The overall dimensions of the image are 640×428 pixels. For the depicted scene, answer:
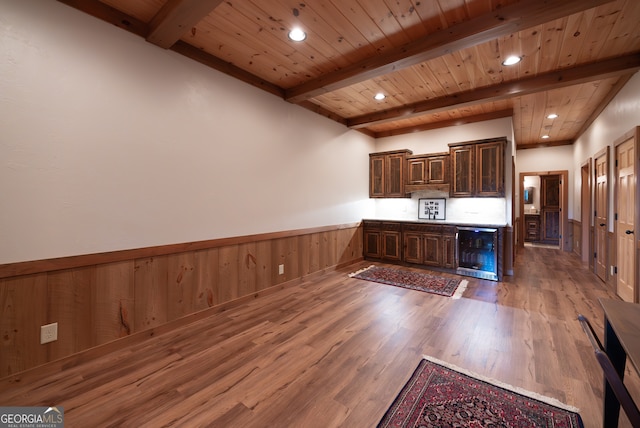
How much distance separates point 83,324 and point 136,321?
38 centimetres

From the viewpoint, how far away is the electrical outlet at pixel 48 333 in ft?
6.62

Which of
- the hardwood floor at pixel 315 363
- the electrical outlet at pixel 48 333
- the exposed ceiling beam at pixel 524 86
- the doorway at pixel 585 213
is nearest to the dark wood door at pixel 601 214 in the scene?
the doorway at pixel 585 213

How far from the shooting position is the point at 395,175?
18.6 ft

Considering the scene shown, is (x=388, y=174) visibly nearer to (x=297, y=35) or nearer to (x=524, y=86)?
(x=524, y=86)

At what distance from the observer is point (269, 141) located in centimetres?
374

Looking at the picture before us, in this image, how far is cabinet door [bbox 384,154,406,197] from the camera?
5586 mm

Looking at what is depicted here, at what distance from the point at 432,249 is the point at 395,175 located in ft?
5.52

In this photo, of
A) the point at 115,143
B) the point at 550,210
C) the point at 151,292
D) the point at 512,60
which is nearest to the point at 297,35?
the point at 115,143

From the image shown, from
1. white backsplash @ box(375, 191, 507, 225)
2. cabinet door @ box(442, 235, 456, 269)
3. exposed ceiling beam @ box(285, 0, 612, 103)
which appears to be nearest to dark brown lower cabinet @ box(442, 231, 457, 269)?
cabinet door @ box(442, 235, 456, 269)

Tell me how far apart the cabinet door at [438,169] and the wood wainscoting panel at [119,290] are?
3241 mm

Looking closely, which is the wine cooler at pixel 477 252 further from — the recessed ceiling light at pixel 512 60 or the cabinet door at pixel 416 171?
the recessed ceiling light at pixel 512 60

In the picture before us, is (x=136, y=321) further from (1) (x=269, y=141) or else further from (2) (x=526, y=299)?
(2) (x=526, y=299)

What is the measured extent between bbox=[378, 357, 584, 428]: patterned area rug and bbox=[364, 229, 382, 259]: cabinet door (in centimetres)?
368

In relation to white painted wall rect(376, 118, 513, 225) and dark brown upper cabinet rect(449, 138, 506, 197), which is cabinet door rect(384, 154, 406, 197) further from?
dark brown upper cabinet rect(449, 138, 506, 197)
